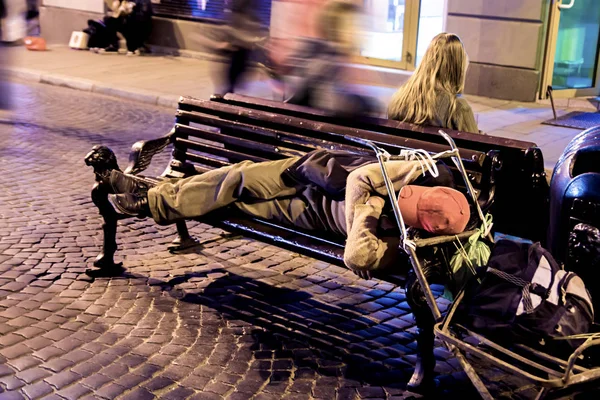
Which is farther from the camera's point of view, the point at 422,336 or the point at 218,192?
the point at 218,192

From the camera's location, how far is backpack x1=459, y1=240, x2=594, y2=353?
9.98 ft

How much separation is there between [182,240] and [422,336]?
2484 mm

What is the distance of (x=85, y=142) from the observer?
902cm

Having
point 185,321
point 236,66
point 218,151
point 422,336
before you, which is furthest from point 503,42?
point 422,336

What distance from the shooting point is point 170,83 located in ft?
43.2

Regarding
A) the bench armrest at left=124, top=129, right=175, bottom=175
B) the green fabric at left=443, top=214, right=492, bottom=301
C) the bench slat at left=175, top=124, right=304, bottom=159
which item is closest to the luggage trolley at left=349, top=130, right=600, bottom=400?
the green fabric at left=443, top=214, right=492, bottom=301

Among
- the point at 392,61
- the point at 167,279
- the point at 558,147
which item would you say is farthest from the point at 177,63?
the point at 167,279

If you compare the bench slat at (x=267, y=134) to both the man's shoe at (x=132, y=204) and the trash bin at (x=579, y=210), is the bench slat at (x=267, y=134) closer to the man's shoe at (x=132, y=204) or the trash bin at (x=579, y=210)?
the man's shoe at (x=132, y=204)

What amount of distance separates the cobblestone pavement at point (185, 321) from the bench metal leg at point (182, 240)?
0.06 meters

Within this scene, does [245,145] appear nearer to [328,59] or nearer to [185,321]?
[185,321]

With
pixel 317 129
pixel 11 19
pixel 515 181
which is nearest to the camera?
pixel 515 181

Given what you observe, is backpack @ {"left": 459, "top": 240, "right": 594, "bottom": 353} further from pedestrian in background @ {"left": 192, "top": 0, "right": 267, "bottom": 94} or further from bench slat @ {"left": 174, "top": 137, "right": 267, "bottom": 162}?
pedestrian in background @ {"left": 192, "top": 0, "right": 267, "bottom": 94}

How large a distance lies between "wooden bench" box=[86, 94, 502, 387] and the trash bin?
33 cm

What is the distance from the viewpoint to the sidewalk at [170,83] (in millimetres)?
9938
